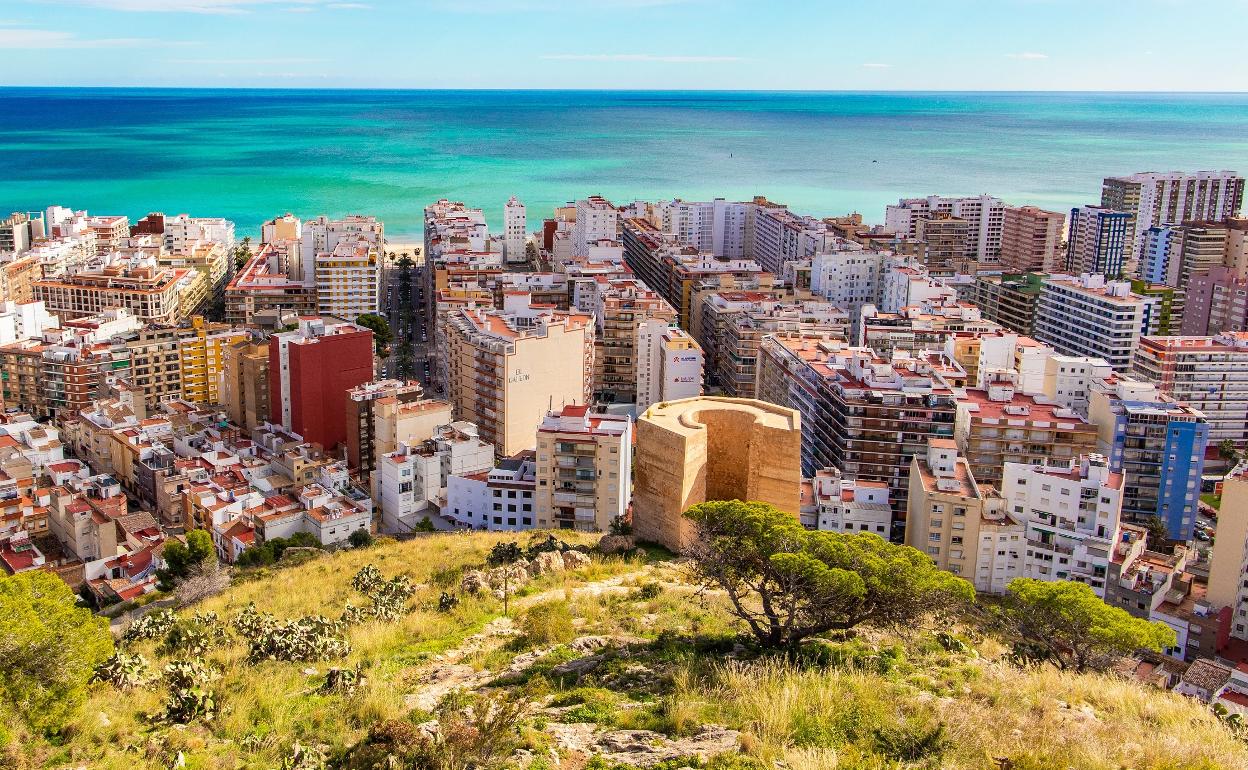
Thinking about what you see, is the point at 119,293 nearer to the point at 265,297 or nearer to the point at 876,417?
the point at 265,297

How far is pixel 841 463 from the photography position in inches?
775

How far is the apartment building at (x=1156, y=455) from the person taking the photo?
65.6 feet

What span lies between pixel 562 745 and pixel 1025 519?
44.6 feet

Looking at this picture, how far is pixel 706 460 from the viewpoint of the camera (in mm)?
13578

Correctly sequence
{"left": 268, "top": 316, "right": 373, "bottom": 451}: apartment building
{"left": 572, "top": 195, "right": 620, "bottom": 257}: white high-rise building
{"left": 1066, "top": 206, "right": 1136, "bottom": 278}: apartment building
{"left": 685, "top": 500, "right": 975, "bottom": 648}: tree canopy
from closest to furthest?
{"left": 685, "top": 500, "right": 975, "bottom": 648}: tree canopy < {"left": 268, "top": 316, "right": 373, "bottom": 451}: apartment building < {"left": 1066, "top": 206, "right": 1136, "bottom": 278}: apartment building < {"left": 572, "top": 195, "right": 620, "bottom": 257}: white high-rise building

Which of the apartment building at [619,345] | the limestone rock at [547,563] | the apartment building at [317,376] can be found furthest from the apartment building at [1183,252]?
the limestone rock at [547,563]

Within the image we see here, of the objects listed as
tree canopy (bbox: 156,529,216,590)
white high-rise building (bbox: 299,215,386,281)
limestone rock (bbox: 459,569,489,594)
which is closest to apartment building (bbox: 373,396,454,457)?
tree canopy (bbox: 156,529,216,590)

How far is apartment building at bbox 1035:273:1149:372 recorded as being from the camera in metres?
27.0

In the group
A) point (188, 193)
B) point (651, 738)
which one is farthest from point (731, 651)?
point (188, 193)

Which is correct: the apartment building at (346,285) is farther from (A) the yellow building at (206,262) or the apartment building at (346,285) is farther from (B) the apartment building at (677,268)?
(B) the apartment building at (677,268)

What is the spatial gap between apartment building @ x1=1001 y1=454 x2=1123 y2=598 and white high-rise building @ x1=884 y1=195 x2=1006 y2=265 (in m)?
28.0

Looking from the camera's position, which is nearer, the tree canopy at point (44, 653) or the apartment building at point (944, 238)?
the tree canopy at point (44, 653)

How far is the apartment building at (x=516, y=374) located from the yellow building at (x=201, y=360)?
690 cm

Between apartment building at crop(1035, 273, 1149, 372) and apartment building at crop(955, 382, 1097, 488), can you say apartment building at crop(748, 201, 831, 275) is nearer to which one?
apartment building at crop(1035, 273, 1149, 372)
